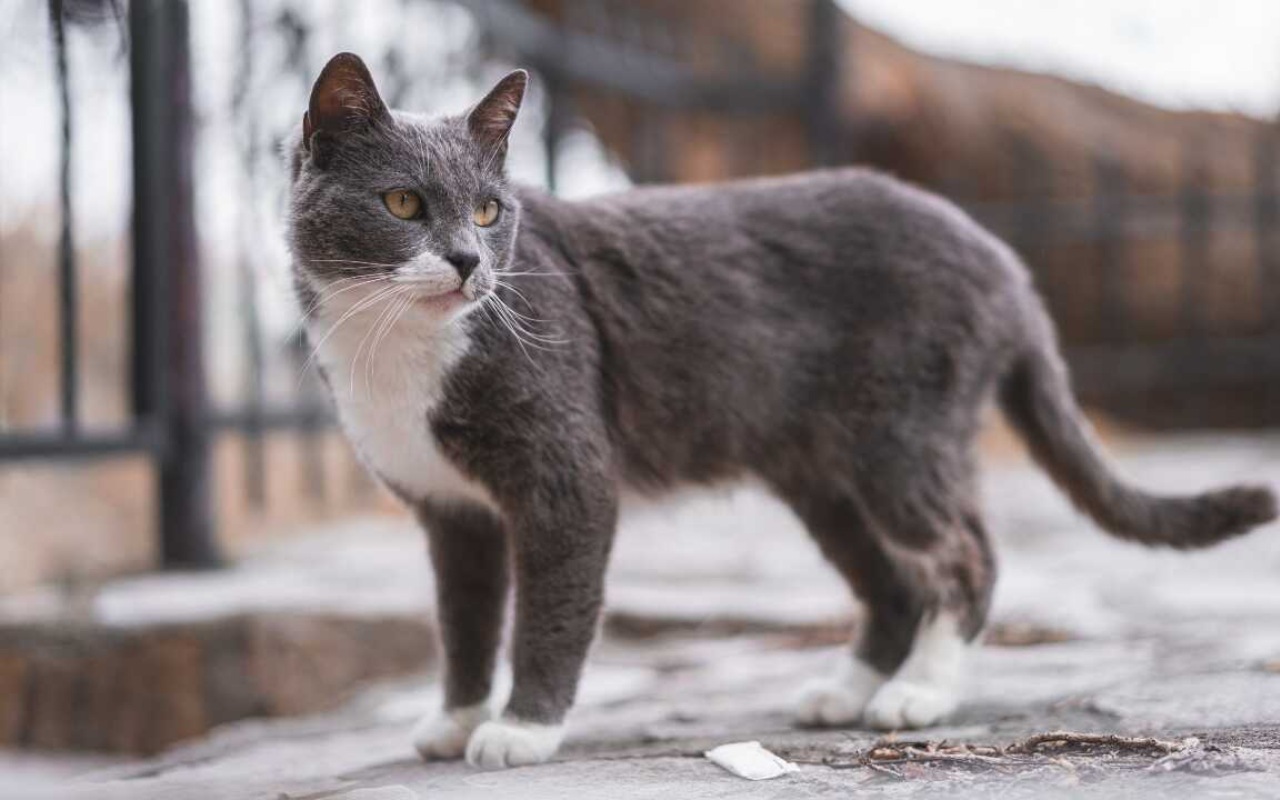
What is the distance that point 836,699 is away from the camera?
226cm

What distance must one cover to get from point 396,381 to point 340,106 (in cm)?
45

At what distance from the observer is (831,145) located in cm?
616

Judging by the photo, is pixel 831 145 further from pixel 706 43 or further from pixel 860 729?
pixel 860 729

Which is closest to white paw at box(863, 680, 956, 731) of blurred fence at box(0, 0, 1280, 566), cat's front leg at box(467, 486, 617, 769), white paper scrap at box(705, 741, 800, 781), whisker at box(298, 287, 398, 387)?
white paper scrap at box(705, 741, 800, 781)

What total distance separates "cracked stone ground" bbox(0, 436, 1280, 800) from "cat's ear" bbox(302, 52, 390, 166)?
935mm

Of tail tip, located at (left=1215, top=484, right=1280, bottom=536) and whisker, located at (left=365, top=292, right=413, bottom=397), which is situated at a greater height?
whisker, located at (left=365, top=292, right=413, bottom=397)

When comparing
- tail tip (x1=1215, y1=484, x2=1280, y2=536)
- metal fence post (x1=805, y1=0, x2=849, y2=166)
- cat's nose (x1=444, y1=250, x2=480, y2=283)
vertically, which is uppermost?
metal fence post (x1=805, y1=0, x2=849, y2=166)

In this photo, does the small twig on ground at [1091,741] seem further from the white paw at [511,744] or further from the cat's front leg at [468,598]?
the cat's front leg at [468,598]

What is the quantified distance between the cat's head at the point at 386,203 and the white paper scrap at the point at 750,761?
788 mm

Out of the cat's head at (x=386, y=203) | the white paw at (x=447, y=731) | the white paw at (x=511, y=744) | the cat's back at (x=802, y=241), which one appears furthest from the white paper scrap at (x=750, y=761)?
the cat's back at (x=802, y=241)

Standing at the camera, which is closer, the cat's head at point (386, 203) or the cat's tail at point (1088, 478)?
the cat's head at point (386, 203)

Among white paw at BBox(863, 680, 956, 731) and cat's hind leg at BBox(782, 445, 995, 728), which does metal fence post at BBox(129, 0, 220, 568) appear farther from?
white paw at BBox(863, 680, 956, 731)

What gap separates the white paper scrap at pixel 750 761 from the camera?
1759mm

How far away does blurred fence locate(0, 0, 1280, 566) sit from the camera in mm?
3508
